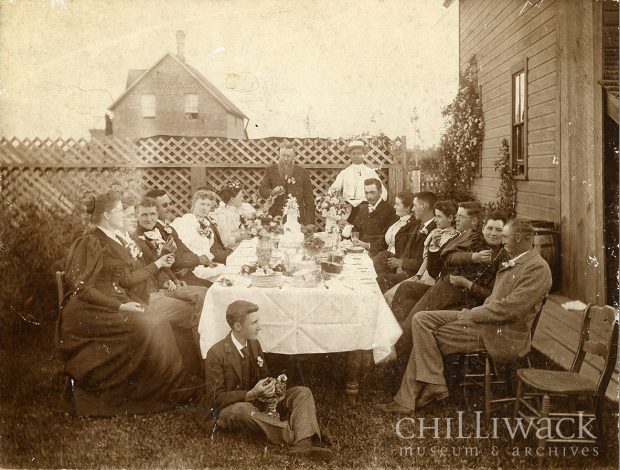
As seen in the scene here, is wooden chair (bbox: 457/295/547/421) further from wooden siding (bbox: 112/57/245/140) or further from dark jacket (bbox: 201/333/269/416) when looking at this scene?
wooden siding (bbox: 112/57/245/140)

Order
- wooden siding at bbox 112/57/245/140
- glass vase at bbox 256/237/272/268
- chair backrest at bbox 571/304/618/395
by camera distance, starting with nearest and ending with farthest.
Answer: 1. chair backrest at bbox 571/304/618/395
2. glass vase at bbox 256/237/272/268
3. wooden siding at bbox 112/57/245/140

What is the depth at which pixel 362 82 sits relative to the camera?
3.78 m

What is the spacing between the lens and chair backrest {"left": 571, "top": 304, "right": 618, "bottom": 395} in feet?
9.35

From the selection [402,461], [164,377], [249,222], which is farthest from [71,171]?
[402,461]

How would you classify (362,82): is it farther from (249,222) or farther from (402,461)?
(402,461)

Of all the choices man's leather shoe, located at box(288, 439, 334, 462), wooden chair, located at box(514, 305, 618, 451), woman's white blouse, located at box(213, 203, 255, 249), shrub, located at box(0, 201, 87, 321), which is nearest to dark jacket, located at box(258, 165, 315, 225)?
woman's white blouse, located at box(213, 203, 255, 249)

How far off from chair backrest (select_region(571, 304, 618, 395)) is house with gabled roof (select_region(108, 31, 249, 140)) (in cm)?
252

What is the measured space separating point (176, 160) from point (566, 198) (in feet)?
9.63

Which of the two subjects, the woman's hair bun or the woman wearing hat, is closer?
the woman's hair bun

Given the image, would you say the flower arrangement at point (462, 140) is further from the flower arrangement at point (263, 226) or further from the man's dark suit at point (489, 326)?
the flower arrangement at point (263, 226)

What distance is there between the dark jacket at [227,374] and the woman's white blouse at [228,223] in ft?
5.26

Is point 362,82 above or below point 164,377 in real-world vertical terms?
above

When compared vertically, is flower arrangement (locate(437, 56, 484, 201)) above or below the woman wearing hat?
above

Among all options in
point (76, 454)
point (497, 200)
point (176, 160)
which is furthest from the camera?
point (497, 200)
